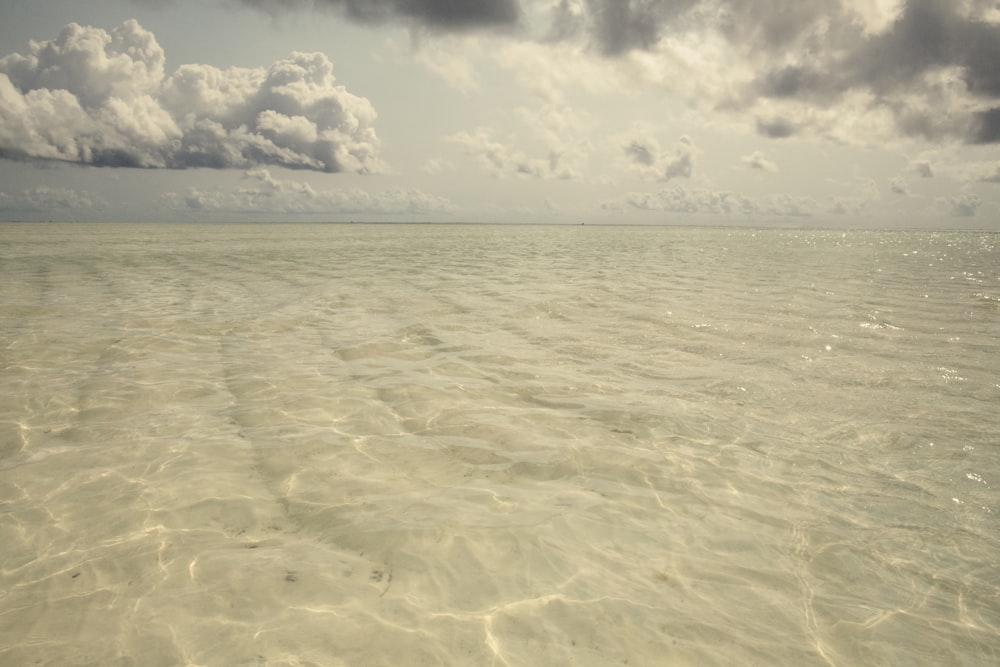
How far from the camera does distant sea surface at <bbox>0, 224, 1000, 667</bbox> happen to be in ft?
8.58

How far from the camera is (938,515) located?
369 cm

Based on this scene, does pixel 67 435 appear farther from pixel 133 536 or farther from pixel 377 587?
pixel 377 587

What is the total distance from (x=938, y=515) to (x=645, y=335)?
217 inches

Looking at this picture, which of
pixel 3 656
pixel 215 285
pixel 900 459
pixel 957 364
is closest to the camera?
pixel 3 656

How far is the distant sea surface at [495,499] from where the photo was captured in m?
2.62

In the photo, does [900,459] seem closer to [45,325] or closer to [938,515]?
[938,515]

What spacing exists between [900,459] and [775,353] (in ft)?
11.6

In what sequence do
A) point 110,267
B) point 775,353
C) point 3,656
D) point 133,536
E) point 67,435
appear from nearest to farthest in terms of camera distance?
point 3,656, point 133,536, point 67,435, point 775,353, point 110,267

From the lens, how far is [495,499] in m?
3.85

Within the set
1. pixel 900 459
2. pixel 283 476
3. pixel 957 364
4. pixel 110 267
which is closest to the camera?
pixel 283 476

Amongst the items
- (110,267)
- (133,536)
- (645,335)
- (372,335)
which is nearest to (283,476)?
(133,536)

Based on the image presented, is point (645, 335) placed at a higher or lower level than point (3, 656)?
higher

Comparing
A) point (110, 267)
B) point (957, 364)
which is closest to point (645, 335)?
point (957, 364)

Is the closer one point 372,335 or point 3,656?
point 3,656
